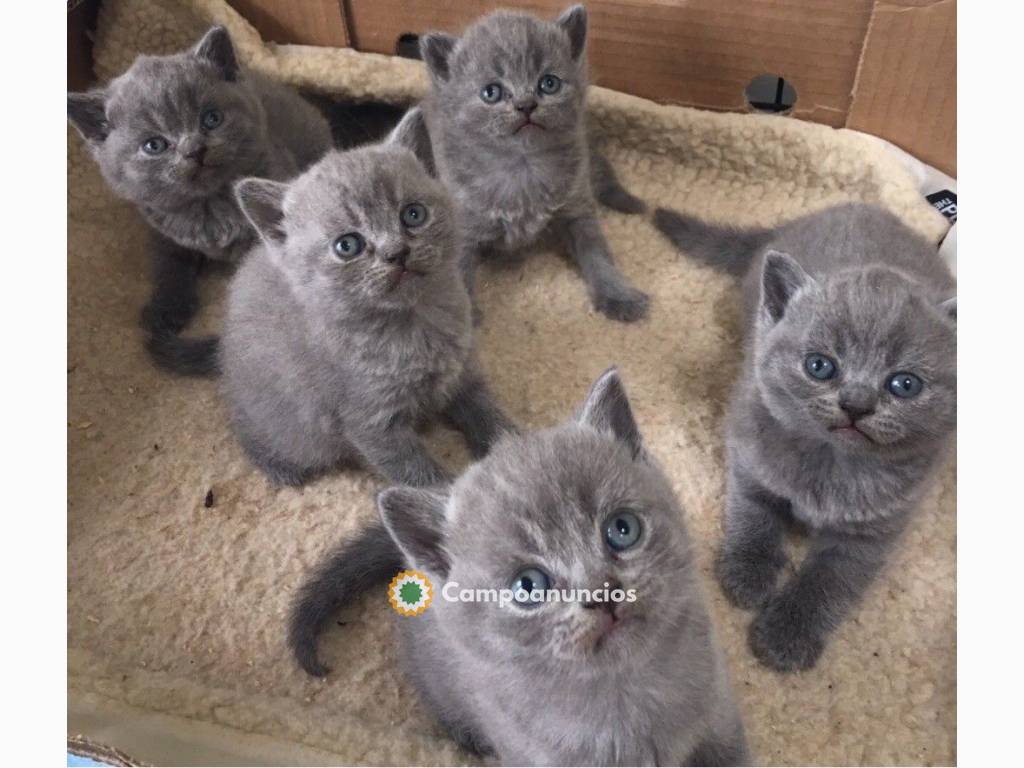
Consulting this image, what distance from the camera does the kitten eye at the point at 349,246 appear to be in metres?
1.42

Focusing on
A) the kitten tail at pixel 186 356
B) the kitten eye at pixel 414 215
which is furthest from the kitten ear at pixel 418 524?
the kitten tail at pixel 186 356

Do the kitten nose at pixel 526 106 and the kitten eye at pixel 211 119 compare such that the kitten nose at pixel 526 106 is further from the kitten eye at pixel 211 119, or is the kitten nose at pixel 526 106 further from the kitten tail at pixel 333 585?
the kitten tail at pixel 333 585

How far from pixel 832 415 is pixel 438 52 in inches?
48.9

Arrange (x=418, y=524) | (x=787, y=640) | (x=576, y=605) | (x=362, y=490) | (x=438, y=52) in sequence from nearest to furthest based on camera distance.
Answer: (x=576, y=605)
(x=418, y=524)
(x=787, y=640)
(x=362, y=490)
(x=438, y=52)

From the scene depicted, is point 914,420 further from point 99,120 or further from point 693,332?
point 99,120

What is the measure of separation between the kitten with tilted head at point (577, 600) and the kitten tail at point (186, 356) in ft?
3.43

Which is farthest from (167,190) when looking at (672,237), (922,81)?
(922,81)

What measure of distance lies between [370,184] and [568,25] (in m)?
0.80

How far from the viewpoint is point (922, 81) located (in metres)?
2.04

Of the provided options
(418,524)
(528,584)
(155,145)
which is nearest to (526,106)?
(155,145)

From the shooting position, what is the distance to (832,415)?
1.28 m

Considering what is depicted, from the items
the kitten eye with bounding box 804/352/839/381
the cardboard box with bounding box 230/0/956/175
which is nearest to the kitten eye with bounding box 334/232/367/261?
the kitten eye with bounding box 804/352/839/381

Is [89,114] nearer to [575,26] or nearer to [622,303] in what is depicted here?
[575,26]
